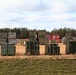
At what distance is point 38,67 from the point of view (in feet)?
62.9

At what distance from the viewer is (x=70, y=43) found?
2775 centimetres

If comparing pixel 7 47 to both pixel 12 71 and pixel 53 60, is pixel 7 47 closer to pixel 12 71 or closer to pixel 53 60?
pixel 53 60

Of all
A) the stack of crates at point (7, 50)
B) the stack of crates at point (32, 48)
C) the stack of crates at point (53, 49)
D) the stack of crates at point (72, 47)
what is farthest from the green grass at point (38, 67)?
the stack of crates at point (72, 47)

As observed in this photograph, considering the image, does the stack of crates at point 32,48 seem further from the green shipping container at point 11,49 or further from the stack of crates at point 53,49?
the green shipping container at point 11,49

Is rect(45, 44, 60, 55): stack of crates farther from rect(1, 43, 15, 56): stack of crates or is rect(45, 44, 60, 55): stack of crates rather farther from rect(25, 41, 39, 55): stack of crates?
rect(1, 43, 15, 56): stack of crates

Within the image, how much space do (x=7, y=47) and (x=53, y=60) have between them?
6.15 m

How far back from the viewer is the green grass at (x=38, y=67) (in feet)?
58.3

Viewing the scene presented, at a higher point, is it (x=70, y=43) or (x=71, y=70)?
(x=70, y=43)

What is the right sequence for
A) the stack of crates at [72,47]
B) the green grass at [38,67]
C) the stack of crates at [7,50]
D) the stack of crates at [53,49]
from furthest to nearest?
the stack of crates at [72,47] < the stack of crates at [53,49] < the stack of crates at [7,50] < the green grass at [38,67]

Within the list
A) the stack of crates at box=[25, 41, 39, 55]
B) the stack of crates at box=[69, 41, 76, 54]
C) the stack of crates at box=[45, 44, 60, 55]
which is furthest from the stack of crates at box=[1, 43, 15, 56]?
the stack of crates at box=[69, 41, 76, 54]

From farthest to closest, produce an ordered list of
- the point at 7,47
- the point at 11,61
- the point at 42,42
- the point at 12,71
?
the point at 42,42
the point at 7,47
the point at 11,61
the point at 12,71

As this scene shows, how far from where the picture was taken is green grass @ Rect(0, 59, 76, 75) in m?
17.8

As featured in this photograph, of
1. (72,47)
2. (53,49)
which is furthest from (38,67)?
(72,47)

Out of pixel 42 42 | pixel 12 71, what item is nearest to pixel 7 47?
pixel 12 71
